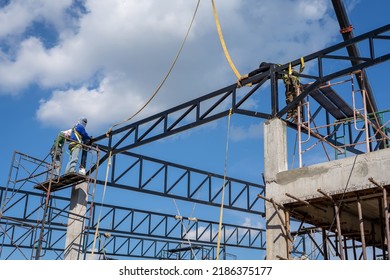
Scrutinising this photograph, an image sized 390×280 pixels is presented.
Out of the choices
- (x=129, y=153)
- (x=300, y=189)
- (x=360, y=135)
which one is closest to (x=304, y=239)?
(x=360, y=135)

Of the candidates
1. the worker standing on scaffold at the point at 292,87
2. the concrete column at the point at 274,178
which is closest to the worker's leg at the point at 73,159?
the concrete column at the point at 274,178

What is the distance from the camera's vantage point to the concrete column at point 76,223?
70.8 ft

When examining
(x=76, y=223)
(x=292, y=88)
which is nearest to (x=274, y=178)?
(x=292, y=88)

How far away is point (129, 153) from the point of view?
24.9 meters

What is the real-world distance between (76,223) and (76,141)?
134 inches

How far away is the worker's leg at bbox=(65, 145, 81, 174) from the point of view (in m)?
21.6

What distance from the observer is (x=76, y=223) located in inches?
870

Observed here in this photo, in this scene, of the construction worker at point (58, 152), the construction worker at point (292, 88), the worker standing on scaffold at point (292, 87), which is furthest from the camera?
the construction worker at point (58, 152)

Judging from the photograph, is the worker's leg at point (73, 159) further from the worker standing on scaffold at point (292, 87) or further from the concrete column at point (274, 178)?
the worker standing on scaffold at point (292, 87)

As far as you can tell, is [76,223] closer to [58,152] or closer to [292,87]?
[58,152]

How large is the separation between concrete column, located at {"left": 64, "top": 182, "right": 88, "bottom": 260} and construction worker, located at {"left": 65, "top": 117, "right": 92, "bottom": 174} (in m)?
1.32

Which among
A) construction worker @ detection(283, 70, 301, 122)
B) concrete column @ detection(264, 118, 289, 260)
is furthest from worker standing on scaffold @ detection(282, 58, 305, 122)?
concrete column @ detection(264, 118, 289, 260)

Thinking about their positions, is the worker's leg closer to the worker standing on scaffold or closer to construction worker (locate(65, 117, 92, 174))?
construction worker (locate(65, 117, 92, 174))
